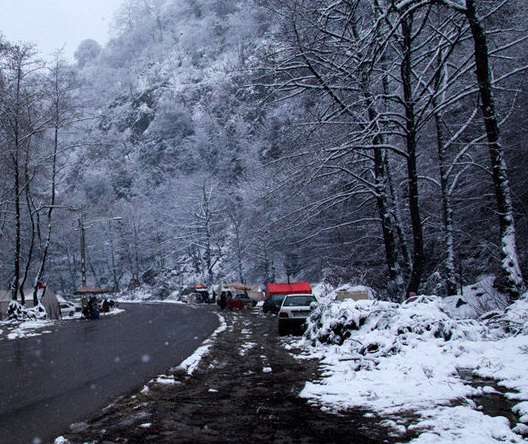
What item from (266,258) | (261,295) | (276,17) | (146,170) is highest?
(146,170)

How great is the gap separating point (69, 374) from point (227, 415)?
18.0 feet

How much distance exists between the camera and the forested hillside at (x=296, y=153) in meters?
14.2

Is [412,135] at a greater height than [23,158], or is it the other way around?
[23,158]

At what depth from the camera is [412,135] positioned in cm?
1406

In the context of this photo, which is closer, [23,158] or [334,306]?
[334,306]

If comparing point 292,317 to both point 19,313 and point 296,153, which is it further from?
point 19,313

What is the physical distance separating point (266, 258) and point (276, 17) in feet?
127

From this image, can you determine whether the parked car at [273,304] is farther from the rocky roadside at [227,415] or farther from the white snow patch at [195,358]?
the rocky roadside at [227,415]

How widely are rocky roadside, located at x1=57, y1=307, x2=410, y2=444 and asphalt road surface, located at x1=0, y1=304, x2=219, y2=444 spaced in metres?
0.46

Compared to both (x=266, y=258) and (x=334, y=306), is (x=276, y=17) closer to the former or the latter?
(x=334, y=306)

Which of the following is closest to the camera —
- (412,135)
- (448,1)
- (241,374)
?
(241,374)

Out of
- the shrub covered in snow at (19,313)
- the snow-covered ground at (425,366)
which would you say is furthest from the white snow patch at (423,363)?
the shrub covered in snow at (19,313)

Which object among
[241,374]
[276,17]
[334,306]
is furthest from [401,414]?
[276,17]

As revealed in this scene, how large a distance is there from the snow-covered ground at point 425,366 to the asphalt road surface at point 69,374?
11.0ft
